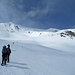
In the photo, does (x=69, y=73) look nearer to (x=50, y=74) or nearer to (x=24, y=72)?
(x=50, y=74)

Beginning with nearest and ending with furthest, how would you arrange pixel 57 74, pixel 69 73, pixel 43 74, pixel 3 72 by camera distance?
1. pixel 3 72
2. pixel 43 74
3. pixel 57 74
4. pixel 69 73

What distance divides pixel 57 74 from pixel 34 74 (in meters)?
2.97

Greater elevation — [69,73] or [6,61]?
[6,61]

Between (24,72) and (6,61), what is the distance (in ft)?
11.4

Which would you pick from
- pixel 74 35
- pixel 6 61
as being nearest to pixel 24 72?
pixel 6 61

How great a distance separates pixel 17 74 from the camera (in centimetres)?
1225

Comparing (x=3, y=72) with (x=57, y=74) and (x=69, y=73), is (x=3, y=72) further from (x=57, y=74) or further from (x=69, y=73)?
(x=69, y=73)

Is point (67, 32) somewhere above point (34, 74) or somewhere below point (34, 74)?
above

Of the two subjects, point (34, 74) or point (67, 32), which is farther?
point (67, 32)

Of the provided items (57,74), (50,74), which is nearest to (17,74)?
(50,74)

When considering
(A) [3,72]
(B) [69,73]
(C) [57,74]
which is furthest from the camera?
(B) [69,73]

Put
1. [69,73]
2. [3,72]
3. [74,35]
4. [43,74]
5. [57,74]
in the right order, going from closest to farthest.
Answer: [3,72] < [43,74] < [57,74] < [69,73] < [74,35]

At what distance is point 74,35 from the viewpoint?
146250mm

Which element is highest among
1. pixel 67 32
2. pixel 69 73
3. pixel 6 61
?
pixel 67 32
